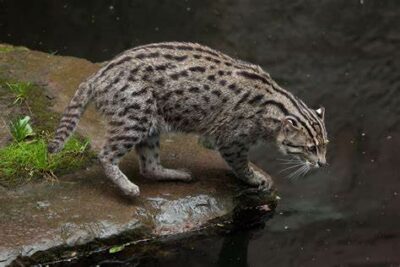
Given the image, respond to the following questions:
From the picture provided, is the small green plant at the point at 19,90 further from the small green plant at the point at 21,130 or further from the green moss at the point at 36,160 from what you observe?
the green moss at the point at 36,160

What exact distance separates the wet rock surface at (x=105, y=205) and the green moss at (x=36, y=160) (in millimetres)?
114

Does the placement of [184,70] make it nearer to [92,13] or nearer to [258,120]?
[258,120]

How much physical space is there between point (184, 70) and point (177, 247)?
1.51 m

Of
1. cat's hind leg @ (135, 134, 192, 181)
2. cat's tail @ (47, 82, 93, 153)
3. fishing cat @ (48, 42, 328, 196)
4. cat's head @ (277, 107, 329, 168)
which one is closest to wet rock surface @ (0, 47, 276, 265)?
cat's hind leg @ (135, 134, 192, 181)

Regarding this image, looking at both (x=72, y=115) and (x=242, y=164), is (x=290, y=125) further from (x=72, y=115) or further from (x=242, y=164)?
(x=72, y=115)

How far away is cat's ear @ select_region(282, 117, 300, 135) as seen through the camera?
6.91m

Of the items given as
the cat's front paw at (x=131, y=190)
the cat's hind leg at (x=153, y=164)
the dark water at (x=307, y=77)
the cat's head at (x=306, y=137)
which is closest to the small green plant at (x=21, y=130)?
the cat's hind leg at (x=153, y=164)

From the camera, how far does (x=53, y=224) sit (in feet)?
21.6

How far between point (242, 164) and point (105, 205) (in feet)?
4.34

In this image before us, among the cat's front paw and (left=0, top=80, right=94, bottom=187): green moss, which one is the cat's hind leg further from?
(left=0, top=80, right=94, bottom=187): green moss

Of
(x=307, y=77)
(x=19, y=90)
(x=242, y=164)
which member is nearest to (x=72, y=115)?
(x=19, y=90)

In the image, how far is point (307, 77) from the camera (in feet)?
32.6

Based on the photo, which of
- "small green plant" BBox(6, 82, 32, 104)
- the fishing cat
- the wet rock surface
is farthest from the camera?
"small green plant" BBox(6, 82, 32, 104)

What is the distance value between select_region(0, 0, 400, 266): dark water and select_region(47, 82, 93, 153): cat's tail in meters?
1.13
